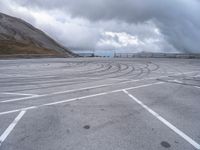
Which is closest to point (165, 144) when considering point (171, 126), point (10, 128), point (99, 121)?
point (171, 126)

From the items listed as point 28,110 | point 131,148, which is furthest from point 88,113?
point 131,148

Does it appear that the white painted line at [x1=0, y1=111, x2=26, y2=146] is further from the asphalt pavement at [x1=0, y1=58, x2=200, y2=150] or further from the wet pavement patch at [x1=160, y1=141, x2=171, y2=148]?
the wet pavement patch at [x1=160, y1=141, x2=171, y2=148]

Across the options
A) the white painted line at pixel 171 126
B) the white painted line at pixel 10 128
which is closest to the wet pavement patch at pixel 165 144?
the white painted line at pixel 171 126

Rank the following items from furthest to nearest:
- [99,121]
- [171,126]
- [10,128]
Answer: [99,121], [171,126], [10,128]

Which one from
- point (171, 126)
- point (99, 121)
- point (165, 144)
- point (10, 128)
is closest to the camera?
→ point (165, 144)

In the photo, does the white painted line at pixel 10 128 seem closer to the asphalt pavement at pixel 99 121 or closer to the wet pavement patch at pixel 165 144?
the asphalt pavement at pixel 99 121

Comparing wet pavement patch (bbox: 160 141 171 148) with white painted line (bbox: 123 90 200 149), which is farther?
white painted line (bbox: 123 90 200 149)

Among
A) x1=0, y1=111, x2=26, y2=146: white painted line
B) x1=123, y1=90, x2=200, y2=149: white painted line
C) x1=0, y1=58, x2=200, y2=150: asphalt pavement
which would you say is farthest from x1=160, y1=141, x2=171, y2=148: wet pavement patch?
x1=0, y1=111, x2=26, y2=146: white painted line

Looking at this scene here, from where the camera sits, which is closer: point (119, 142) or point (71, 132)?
point (119, 142)

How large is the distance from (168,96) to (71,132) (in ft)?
15.9

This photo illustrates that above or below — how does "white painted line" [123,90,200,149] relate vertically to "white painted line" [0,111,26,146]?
below

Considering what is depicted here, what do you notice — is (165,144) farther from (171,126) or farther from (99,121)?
(99,121)

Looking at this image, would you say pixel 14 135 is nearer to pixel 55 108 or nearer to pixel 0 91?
pixel 55 108

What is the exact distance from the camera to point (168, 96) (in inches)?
309
